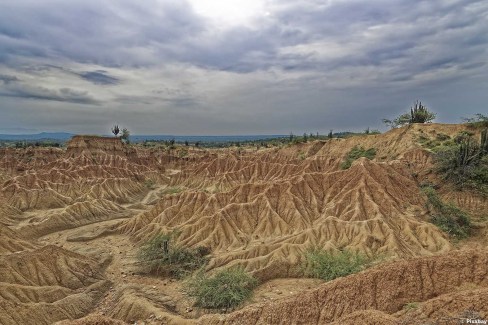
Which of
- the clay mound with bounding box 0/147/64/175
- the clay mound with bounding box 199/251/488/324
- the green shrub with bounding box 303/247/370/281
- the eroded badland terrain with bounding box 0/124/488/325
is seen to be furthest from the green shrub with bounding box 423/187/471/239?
the clay mound with bounding box 0/147/64/175

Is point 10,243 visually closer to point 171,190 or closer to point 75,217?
point 75,217

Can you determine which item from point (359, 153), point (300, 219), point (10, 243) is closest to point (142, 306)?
point (10, 243)

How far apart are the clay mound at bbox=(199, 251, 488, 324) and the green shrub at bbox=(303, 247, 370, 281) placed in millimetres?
14122

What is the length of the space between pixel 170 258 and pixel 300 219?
18.0 meters

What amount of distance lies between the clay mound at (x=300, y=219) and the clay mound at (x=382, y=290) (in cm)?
1697

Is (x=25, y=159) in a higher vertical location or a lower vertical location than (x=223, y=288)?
higher

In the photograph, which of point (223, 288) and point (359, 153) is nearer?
point (223, 288)

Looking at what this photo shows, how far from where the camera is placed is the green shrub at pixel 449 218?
42344mm

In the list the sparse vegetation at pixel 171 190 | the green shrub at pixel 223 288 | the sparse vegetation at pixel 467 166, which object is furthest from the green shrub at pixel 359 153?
the sparse vegetation at pixel 171 190

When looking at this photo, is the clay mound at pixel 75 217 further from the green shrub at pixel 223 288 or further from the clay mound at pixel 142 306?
the green shrub at pixel 223 288

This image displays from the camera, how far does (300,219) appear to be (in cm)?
4900

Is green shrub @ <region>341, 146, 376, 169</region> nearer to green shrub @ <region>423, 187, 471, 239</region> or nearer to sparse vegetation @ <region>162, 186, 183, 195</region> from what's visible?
green shrub @ <region>423, 187, 471, 239</region>

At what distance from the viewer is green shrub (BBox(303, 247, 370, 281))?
3566 centimetres

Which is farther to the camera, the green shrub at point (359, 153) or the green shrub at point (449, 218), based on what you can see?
the green shrub at point (359, 153)
